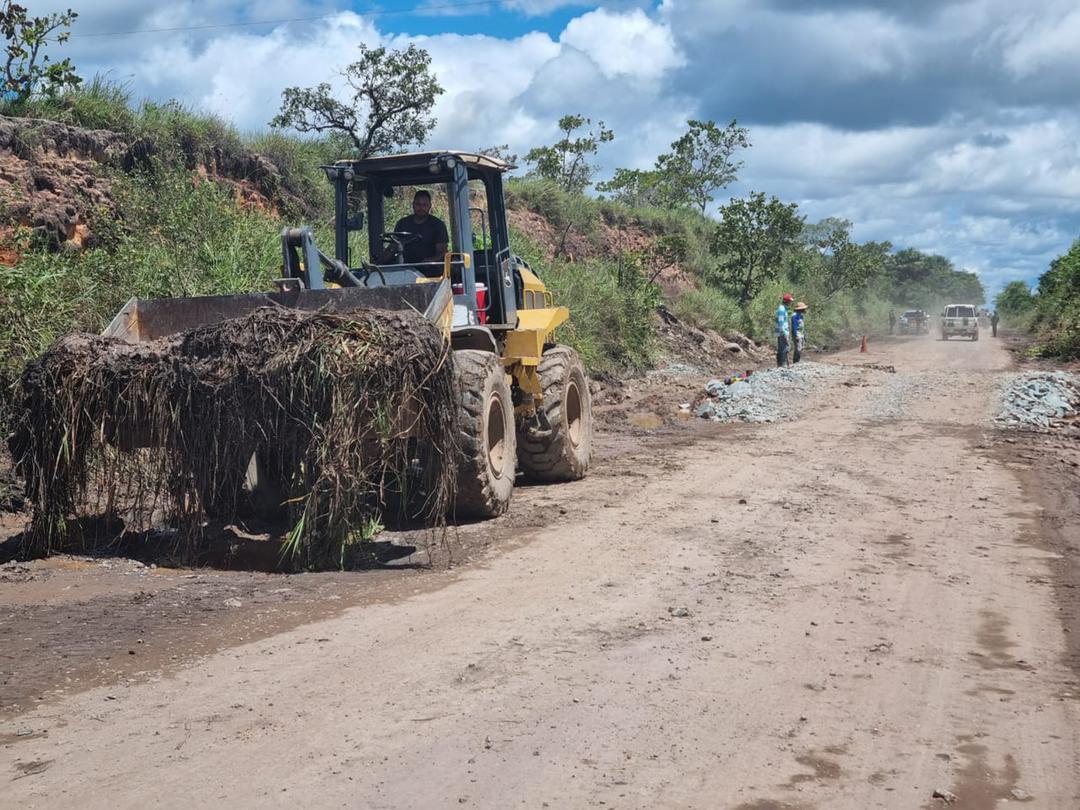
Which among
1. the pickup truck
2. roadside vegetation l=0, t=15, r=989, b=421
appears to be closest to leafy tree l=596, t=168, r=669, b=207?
roadside vegetation l=0, t=15, r=989, b=421

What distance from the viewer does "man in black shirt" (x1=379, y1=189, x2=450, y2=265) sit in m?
9.46

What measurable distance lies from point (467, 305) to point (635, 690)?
5.30 m

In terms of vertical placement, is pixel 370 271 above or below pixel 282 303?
above

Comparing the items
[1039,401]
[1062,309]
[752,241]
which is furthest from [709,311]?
[1039,401]

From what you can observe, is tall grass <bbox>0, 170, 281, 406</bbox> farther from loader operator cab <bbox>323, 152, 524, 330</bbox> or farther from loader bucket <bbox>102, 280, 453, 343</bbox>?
loader operator cab <bbox>323, 152, 524, 330</bbox>

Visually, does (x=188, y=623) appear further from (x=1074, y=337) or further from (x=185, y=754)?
(x=1074, y=337)

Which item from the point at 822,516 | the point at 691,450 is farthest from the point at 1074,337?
the point at 822,516

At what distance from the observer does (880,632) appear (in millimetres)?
5602

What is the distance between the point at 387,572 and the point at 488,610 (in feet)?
4.05

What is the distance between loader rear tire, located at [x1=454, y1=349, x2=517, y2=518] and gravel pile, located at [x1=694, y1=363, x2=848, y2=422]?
27.1ft

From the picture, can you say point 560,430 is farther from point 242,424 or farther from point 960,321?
point 960,321

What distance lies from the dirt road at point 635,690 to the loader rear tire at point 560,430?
6.62ft

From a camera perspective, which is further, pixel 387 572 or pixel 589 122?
pixel 589 122

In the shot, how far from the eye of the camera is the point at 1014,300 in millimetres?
74750
